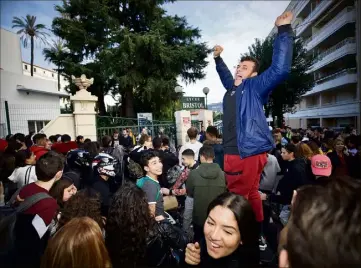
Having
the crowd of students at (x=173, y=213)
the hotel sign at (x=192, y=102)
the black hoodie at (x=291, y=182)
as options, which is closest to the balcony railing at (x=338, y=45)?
the hotel sign at (x=192, y=102)

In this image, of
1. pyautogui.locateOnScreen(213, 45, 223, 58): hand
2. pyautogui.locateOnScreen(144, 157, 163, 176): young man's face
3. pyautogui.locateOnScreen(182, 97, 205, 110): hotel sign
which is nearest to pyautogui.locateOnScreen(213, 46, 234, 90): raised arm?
pyautogui.locateOnScreen(213, 45, 223, 58): hand

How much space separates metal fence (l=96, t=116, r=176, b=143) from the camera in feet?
31.3

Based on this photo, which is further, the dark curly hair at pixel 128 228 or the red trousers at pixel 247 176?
the red trousers at pixel 247 176

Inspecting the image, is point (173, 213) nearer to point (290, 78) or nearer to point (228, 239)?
point (228, 239)

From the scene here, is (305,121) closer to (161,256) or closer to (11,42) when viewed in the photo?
(11,42)

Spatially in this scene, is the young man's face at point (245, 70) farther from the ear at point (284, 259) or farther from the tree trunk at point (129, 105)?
the tree trunk at point (129, 105)

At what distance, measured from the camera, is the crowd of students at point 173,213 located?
788 mm

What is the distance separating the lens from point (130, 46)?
15.4m

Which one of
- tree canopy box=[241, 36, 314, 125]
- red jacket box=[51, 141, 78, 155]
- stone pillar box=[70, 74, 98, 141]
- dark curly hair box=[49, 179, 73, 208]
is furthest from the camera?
tree canopy box=[241, 36, 314, 125]

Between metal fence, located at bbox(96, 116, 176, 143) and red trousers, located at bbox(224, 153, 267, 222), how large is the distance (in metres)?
7.50

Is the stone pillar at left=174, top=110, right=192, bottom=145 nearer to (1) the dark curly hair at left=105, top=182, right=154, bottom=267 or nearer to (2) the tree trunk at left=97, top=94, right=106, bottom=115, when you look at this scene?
(1) the dark curly hair at left=105, top=182, right=154, bottom=267

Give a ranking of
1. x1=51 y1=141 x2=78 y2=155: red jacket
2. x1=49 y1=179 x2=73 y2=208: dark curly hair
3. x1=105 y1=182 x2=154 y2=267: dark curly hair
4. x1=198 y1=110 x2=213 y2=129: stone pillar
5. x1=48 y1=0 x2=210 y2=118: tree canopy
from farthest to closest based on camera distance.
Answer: x1=48 y1=0 x2=210 y2=118: tree canopy
x1=198 y1=110 x2=213 y2=129: stone pillar
x1=51 y1=141 x2=78 y2=155: red jacket
x1=49 y1=179 x2=73 y2=208: dark curly hair
x1=105 y1=182 x2=154 y2=267: dark curly hair

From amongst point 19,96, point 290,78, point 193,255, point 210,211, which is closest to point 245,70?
point 210,211

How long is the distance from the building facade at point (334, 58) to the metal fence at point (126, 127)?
566 inches
